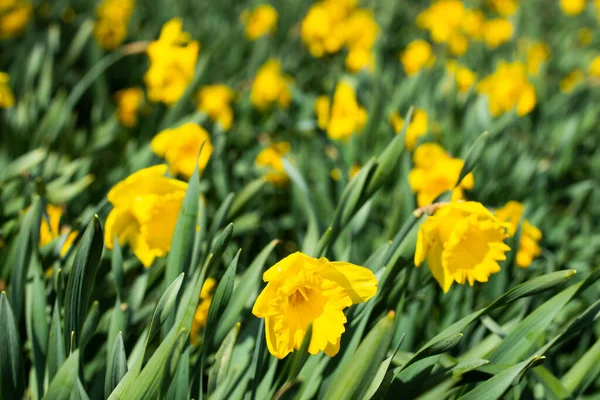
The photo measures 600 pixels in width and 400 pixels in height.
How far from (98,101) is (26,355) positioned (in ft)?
5.34

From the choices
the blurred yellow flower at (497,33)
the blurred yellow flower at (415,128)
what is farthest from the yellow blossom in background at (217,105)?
the blurred yellow flower at (497,33)

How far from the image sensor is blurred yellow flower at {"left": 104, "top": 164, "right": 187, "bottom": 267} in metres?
1.46

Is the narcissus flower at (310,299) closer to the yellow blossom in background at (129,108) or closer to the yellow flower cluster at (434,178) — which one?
the yellow flower cluster at (434,178)

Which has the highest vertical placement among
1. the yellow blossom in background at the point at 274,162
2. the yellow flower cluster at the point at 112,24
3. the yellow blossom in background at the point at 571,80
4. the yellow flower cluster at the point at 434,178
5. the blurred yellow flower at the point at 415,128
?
the yellow flower cluster at the point at 112,24

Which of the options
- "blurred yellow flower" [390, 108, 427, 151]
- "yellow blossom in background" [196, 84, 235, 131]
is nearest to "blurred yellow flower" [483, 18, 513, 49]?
"blurred yellow flower" [390, 108, 427, 151]

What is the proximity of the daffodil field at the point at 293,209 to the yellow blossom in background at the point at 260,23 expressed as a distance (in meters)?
0.02

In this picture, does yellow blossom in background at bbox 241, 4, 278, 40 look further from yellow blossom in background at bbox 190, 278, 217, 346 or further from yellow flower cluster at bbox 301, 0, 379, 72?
yellow blossom in background at bbox 190, 278, 217, 346

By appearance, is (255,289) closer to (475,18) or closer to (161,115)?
(161,115)

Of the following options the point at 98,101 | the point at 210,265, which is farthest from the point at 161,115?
the point at 210,265

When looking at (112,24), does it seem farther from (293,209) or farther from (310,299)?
(310,299)

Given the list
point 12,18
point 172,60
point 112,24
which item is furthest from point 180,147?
point 12,18

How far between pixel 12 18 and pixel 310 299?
286 cm

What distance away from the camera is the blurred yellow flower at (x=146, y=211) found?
1.46 m

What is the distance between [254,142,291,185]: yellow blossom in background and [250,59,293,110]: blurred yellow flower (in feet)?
1.07
